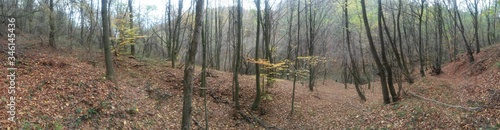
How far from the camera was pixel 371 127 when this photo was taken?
9.34 m

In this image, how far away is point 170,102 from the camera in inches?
516

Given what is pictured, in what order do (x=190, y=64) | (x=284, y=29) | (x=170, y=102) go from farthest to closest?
(x=284, y=29) → (x=170, y=102) → (x=190, y=64)

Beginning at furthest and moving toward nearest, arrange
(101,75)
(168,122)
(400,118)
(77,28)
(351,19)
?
(77,28), (351,19), (101,75), (168,122), (400,118)

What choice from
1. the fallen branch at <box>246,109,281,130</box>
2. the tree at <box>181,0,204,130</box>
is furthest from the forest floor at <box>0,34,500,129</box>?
the tree at <box>181,0,204,130</box>

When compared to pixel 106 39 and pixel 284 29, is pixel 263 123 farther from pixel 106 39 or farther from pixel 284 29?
pixel 284 29

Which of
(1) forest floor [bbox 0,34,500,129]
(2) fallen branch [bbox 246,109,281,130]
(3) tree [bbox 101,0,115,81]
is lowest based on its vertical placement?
(2) fallen branch [bbox 246,109,281,130]

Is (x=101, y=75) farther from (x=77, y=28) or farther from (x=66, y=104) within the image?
(x=77, y=28)

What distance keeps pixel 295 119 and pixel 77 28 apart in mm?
21925

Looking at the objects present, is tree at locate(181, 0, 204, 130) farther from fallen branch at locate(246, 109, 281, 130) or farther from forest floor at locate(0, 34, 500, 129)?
fallen branch at locate(246, 109, 281, 130)

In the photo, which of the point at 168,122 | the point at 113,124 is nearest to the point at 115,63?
the point at 168,122

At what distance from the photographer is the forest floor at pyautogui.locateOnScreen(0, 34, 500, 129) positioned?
295 inches

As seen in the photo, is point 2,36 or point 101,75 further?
point 2,36

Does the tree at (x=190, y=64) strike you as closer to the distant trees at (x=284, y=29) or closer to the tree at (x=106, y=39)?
the distant trees at (x=284, y=29)

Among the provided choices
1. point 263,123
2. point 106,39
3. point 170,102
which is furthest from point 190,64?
point 263,123
